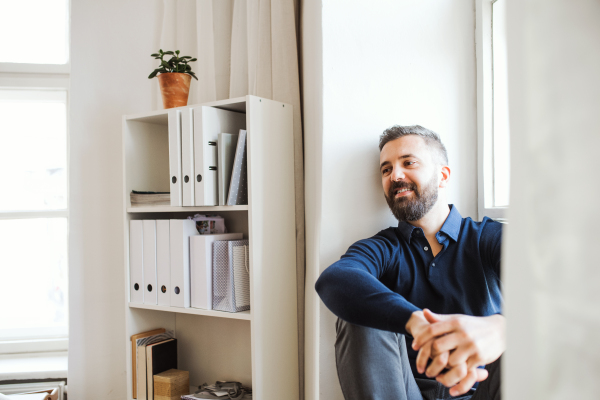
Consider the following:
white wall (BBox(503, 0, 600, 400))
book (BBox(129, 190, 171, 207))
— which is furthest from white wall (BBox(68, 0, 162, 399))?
white wall (BBox(503, 0, 600, 400))

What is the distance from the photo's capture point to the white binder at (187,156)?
1554mm

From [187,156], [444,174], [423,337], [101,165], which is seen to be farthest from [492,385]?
[101,165]

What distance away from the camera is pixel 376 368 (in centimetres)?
Answer: 98

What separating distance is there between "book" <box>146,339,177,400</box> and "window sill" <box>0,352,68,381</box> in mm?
629

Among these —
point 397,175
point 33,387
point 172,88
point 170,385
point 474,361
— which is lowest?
point 33,387

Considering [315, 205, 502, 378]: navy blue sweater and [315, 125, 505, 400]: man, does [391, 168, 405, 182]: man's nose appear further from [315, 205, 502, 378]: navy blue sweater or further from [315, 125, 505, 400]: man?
[315, 205, 502, 378]: navy blue sweater

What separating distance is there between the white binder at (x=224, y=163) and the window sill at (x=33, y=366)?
1338 mm

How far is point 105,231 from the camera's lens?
6.75 ft

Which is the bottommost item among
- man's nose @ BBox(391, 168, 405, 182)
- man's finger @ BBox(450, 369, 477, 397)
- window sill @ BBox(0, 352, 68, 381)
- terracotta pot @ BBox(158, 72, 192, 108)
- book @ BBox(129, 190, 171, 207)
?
window sill @ BBox(0, 352, 68, 381)

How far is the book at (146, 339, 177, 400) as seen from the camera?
5.65 feet

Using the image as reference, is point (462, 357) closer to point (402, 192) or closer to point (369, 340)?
point (369, 340)

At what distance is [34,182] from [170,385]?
4.70ft

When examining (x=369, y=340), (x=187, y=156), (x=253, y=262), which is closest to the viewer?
(x=369, y=340)

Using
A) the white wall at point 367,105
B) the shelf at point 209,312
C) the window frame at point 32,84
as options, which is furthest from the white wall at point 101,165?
the white wall at point 367,105
